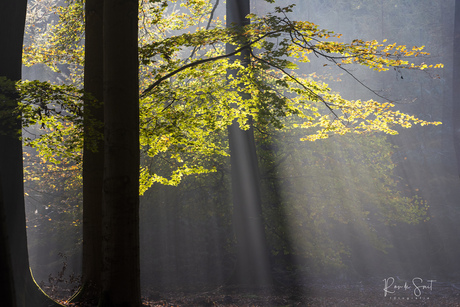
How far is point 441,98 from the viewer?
3391cm

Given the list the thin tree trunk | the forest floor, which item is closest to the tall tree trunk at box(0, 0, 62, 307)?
the thin tree trunk

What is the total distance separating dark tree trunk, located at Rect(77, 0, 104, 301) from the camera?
6250 millimetres

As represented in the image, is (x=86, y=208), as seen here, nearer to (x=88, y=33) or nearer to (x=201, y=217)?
(x=88, y=33)

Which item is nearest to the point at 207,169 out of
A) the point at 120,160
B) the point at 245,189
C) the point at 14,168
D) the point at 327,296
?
the point at 245,189

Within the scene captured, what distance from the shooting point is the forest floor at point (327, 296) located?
35.1 ft

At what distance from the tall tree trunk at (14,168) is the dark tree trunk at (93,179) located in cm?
76

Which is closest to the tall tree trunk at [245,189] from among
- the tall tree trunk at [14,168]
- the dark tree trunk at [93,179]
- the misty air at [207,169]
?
the misty air at [207,169]

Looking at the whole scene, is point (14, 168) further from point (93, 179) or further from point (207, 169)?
point (207, 169)

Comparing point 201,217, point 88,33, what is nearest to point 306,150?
point 201,217

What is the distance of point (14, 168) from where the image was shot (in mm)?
6562

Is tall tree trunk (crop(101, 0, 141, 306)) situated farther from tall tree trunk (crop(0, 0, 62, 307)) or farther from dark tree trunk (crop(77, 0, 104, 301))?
tall tree trunk (crop(0, 0, 62, 307))

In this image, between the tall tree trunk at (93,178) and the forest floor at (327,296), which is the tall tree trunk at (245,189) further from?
the tall tree trunk at (93,178)

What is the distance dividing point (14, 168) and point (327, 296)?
417 inches

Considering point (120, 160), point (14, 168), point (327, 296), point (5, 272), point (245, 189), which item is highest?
point (14, 168)
